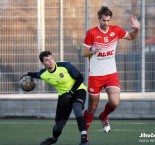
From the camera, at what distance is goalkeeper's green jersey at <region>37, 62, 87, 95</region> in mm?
10852

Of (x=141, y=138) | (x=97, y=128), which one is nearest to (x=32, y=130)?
(x=97, y=128)

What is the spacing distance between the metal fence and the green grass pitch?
1.17 meters

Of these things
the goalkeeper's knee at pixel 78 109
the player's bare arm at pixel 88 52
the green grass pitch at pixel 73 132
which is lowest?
the green grass pitch at pixel 73 132

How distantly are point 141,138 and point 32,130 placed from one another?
265 centimetres

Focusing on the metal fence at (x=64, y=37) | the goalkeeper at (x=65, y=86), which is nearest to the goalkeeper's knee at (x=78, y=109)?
the goalkeeper at (x=65, y=86)

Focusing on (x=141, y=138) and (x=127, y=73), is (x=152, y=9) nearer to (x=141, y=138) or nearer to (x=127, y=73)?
(x=127, y=73)

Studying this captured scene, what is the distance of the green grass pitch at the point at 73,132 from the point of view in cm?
1152

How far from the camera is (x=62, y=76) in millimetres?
10852

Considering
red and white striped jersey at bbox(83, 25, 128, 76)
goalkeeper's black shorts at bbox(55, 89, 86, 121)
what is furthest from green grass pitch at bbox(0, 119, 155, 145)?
red and white striped jersey at bbox(83, 25, 128, 76)

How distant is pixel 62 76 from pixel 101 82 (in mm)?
1057

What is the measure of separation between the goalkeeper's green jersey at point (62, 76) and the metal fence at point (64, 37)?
5.96 metres

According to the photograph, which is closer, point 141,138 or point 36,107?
point 141,138

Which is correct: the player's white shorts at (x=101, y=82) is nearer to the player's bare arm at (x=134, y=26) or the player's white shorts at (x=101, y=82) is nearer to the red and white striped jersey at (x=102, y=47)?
the red and white striped jersey at (x=102, y=47)

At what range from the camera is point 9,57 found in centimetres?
1712
